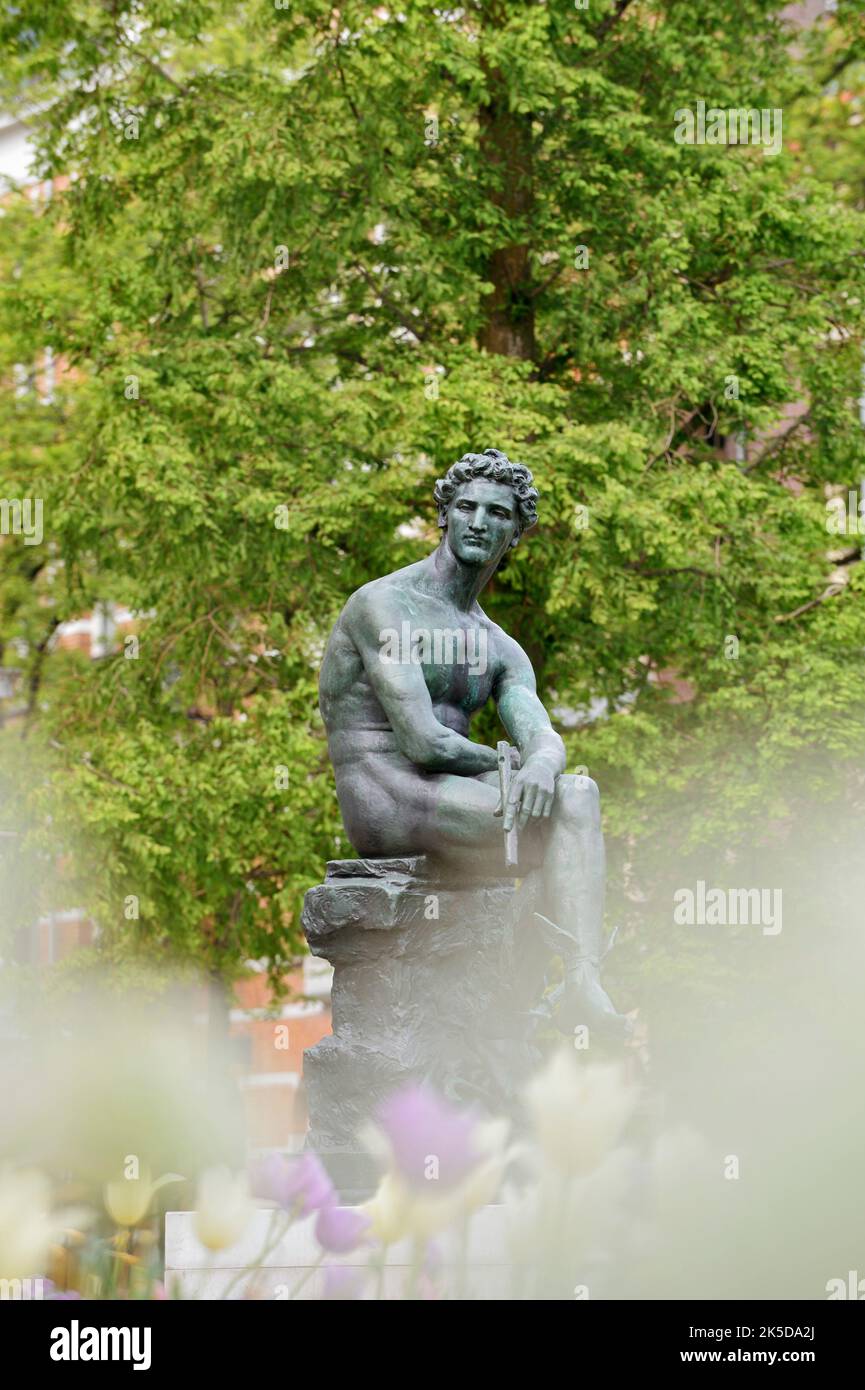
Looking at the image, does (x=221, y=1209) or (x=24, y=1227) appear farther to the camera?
(x=221, y=1209)

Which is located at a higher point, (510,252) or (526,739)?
(510,252)

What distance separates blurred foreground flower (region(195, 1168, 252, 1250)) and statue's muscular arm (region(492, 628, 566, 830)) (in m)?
3.66

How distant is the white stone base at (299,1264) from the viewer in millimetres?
3215

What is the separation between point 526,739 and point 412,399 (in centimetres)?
698

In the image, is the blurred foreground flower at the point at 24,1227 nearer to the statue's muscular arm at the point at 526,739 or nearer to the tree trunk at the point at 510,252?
the statue's muscular arm at the point at 526,739

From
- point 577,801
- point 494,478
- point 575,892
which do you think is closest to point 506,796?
point 577,801

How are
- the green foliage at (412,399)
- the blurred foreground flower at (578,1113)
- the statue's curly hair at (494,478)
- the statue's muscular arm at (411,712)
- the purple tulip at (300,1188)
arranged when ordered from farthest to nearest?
the green foliage at (412,399) < the statue's curly hair at (494,478) < the statue's muscular arm at (411,712) < the purple tulip at (300,1188) < the blurred foreground flower at (578,1113)

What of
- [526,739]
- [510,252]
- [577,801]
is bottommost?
[577,801]

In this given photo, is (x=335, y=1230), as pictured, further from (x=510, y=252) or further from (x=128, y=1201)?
(x=510, y=252)

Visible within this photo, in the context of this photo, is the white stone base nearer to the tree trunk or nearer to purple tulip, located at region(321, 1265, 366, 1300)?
purple tulip, located at region(321, 1265, 366, 1300)

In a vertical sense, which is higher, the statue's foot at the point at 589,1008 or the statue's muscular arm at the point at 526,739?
the statue's muscular arm at the point at 526,739

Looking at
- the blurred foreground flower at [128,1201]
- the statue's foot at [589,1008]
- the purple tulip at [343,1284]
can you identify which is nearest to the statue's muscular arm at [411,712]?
the statue's foot at [589,1008]

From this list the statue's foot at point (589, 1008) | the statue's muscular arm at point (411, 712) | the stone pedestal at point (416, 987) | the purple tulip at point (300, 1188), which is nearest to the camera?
the purple tulip at point (300, 1188)

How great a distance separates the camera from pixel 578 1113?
271cm
